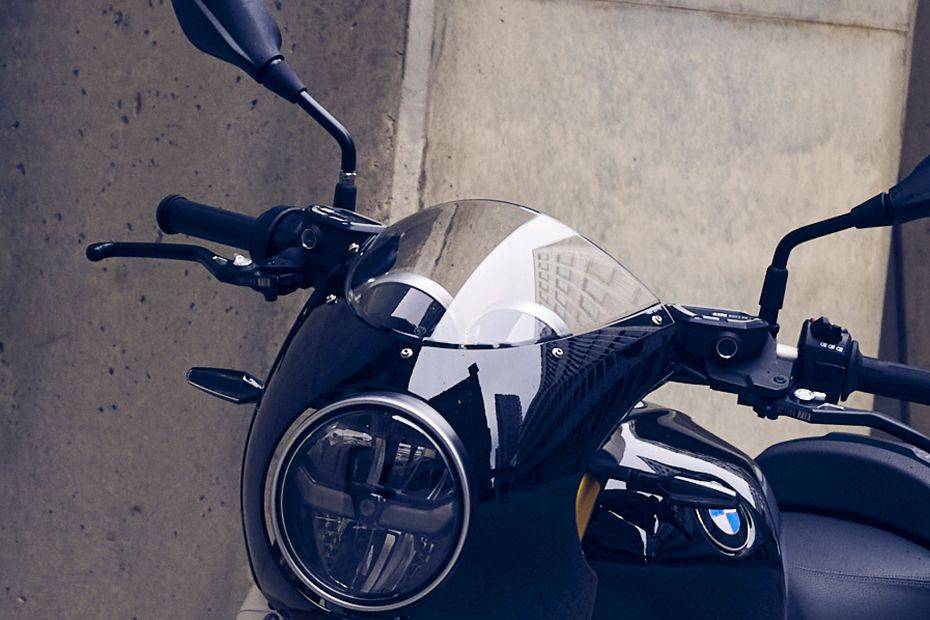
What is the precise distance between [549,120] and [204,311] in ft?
2.93

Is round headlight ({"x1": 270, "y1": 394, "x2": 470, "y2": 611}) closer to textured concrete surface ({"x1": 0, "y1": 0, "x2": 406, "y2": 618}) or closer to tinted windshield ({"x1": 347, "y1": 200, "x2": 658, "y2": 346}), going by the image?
tinted windshield ({"x1": 347, "y1": 200, "x2": 658, "y2": 346})

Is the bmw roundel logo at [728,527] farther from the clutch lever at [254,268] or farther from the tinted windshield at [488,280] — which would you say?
the clutch lever at [254,268]

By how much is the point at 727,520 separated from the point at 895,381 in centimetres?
24

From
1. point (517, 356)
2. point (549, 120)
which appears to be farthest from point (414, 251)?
point (549, 120)

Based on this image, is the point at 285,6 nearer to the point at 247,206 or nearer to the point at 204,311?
the point at 247,206

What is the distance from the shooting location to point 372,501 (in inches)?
27.0

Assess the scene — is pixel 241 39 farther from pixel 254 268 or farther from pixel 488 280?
pixel 488 280

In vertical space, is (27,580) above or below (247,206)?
below

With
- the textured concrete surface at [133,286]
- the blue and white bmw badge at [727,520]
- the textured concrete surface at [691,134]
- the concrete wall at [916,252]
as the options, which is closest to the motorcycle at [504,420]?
the blue and white bmw badge at [727,520]

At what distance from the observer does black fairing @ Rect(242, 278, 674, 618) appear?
69 cm

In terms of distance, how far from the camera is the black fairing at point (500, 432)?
27.0 inches

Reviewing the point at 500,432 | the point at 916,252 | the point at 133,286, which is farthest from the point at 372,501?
the point at 916,252

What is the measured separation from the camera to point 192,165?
1.90 m

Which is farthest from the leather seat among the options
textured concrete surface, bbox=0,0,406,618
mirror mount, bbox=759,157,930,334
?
textured concrete surface, bbox=0,0,406,618
